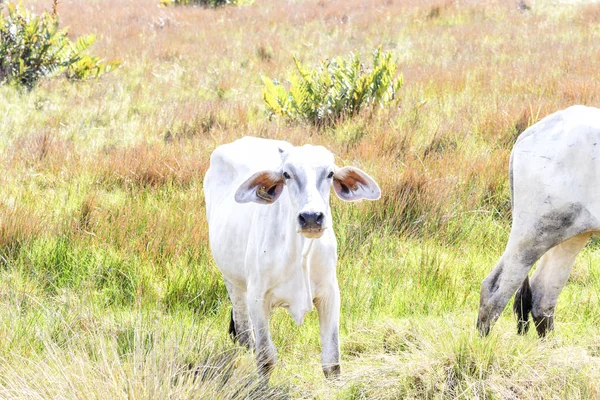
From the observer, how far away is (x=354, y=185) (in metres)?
3.76

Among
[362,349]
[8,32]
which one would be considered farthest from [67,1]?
[362,349]

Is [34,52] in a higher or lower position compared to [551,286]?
lower

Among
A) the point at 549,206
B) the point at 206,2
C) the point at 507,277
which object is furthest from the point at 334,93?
the point at 206,2

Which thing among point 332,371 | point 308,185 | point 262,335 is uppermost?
point 308,185

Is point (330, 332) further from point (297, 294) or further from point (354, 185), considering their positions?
point (354, 185)

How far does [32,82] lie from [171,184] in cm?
558

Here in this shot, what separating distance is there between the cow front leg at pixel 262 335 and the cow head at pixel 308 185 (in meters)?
0.54

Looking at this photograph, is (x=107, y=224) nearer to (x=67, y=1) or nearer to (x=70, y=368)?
(x=70, y=368)

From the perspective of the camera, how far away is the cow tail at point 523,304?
4531 mm

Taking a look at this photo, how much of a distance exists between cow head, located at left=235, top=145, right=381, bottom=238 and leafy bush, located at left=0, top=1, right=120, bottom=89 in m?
8.32

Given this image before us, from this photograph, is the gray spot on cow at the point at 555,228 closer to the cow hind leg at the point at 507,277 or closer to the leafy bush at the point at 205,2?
the cow hind leg at the point at 507,277

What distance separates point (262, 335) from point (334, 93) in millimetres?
5161

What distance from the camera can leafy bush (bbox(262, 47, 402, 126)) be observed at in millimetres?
8641

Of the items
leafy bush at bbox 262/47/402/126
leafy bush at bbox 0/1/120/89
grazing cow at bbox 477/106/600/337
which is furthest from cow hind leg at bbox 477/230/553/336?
leafy bush at bbox 0/1/120/89
